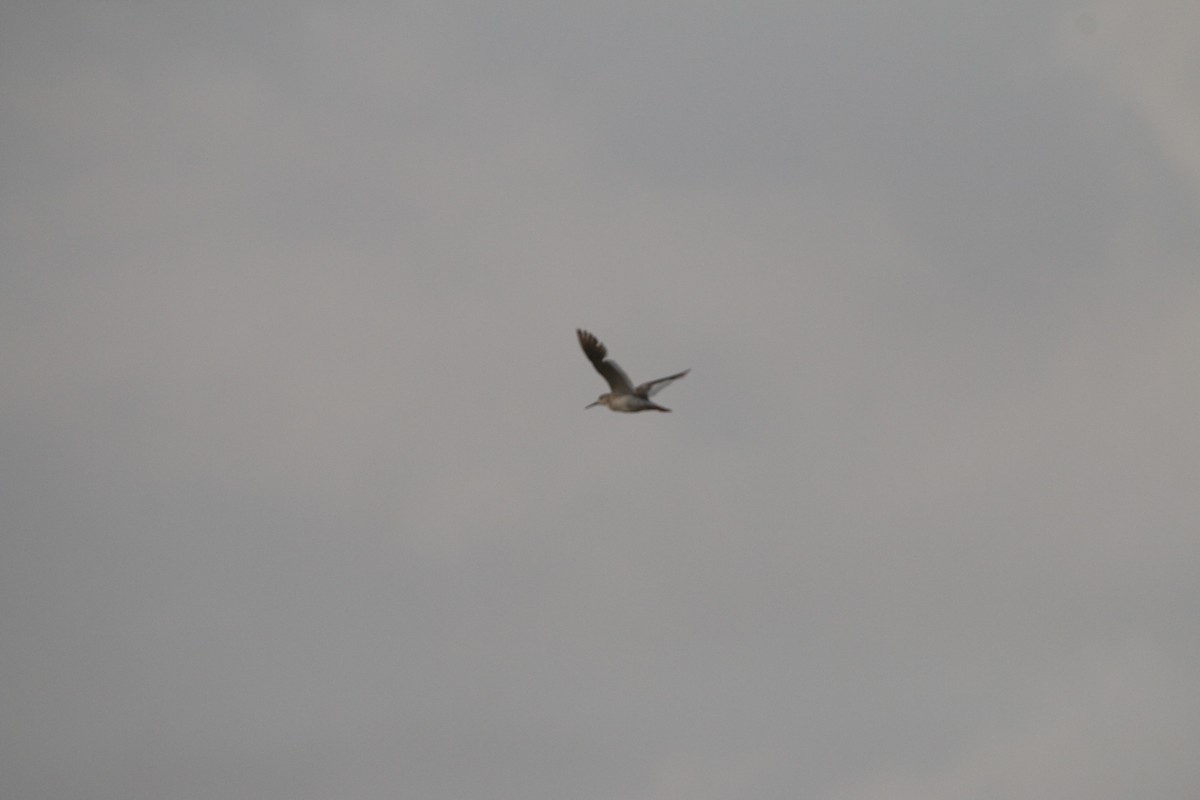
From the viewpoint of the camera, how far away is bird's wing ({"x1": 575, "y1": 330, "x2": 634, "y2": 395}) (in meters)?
67.9

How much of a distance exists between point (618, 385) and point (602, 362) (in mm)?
1307

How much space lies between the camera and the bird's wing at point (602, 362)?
67875 mm

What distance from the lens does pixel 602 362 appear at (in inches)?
2680

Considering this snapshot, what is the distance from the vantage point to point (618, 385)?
68.8m

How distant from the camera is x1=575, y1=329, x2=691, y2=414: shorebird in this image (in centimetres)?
6788

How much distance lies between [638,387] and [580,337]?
2.99 meters

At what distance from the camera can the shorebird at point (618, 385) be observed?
223ft

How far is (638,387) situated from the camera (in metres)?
68.2

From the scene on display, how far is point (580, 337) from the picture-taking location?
67.6 m
